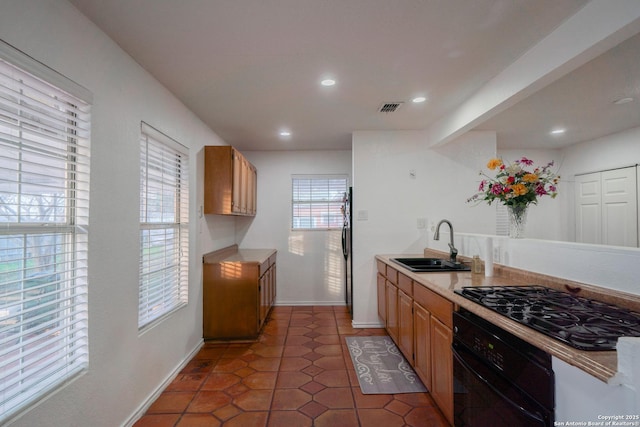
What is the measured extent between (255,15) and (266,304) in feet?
10.5

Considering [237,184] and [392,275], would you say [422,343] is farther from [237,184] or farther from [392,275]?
[237,184]

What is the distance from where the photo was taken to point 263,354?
3.12 metres

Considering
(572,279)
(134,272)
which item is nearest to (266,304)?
(134,272)

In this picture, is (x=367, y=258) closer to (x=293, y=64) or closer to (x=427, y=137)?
(x=427, y=137)

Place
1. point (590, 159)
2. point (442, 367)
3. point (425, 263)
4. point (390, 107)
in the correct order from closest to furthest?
1. point (442, 367)
2. point (390, 107)
3. point (425, 263)
4. point (590, 159)

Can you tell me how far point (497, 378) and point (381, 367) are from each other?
164 cm

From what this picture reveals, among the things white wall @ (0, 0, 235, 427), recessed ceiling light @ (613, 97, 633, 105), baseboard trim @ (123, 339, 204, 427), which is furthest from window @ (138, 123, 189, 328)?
recessed ceiling light @ (613, 97, 633, 105)

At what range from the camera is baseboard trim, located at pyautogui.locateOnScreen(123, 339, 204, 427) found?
6.72 feet

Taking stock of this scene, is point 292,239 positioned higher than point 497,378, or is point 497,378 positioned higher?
point 292,239

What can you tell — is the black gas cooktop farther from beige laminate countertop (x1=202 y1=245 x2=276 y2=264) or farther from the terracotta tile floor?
beige laminate countertop (x1=202 y1=245 x2=276 y2=264)

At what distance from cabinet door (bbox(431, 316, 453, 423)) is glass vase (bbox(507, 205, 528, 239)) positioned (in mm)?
922

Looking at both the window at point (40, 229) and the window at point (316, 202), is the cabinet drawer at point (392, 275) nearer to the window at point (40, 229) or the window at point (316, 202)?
the window at point (316, 202)

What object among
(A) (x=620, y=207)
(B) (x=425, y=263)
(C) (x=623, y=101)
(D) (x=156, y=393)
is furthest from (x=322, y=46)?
(A) (x=620, y=207)

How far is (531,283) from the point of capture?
2.01 metres
